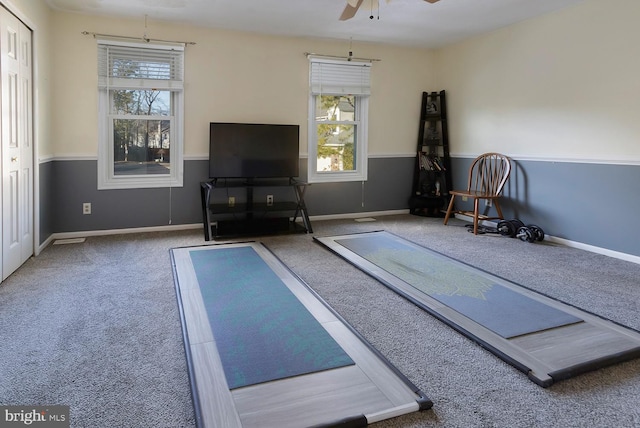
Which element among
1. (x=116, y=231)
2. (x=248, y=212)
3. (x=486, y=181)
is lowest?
(x=116, y=231)

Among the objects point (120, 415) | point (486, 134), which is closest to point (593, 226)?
point (486, 134)

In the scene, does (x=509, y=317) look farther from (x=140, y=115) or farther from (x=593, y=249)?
(x=140, y=115)

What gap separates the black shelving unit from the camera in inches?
240

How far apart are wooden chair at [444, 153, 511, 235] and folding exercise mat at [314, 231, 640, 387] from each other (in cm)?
129

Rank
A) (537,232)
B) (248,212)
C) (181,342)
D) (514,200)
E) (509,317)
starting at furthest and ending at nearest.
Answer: (514,200)
(248,212)
(537,232)
(509,317)
(181,342)

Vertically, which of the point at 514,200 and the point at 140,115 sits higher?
the point at 140,115

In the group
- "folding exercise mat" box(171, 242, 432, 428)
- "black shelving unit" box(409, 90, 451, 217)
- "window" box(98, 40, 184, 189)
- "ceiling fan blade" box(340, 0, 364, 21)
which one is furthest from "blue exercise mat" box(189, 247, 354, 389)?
"black shelving unit" box(409, 90, 451, 217)

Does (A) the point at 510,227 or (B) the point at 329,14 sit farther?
(A) the point at 510,227

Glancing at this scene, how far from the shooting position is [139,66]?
4812mm

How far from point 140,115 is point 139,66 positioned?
0.52 m

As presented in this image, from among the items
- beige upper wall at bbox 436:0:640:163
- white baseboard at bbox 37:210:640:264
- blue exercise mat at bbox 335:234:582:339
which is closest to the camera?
blue exercise mat at bbox 335:234:582:339

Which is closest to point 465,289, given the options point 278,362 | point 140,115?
point 278,362

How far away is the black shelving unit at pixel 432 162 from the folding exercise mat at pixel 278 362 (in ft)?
10.9

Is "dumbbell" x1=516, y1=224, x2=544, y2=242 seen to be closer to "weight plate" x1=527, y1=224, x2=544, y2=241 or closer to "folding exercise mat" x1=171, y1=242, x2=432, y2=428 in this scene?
"weight plate" x1=527, y1=224, x2=544, y2=241
